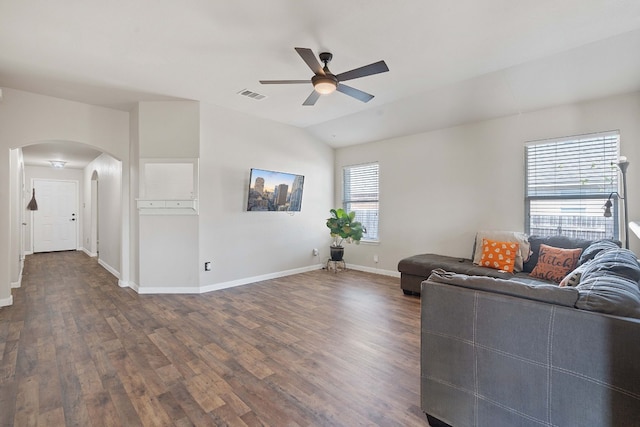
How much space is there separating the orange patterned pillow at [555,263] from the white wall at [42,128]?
6.04 metres

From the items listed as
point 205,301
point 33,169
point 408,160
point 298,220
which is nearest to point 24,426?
point 205,301

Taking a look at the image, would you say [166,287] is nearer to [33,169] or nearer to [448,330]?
[448,330]

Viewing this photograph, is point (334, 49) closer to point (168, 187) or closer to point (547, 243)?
point (168, 187)

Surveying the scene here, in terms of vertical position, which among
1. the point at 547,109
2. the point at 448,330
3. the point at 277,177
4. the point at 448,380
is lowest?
the point at 448,380

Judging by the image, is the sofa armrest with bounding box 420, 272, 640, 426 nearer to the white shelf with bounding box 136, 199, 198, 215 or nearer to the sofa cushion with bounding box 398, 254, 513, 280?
the sofa cushion with bounding box 398, 254, 513, 280

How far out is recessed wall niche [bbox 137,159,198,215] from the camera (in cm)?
434

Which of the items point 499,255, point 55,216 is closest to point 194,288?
point 499,255

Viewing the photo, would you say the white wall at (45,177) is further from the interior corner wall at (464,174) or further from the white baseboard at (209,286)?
the interior corner wall at (464,174)

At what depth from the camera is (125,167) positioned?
4703 mm

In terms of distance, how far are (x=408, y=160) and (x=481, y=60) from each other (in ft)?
7.52

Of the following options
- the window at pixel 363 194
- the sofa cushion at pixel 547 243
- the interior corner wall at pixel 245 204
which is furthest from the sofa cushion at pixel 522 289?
the window at pixel 363 194

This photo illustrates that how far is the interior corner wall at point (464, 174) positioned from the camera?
11.5 ft

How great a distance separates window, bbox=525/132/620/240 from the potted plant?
2.69m

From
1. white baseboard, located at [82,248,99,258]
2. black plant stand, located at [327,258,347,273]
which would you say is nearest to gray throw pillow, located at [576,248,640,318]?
black plant stand, located at [327,258,347,273]
